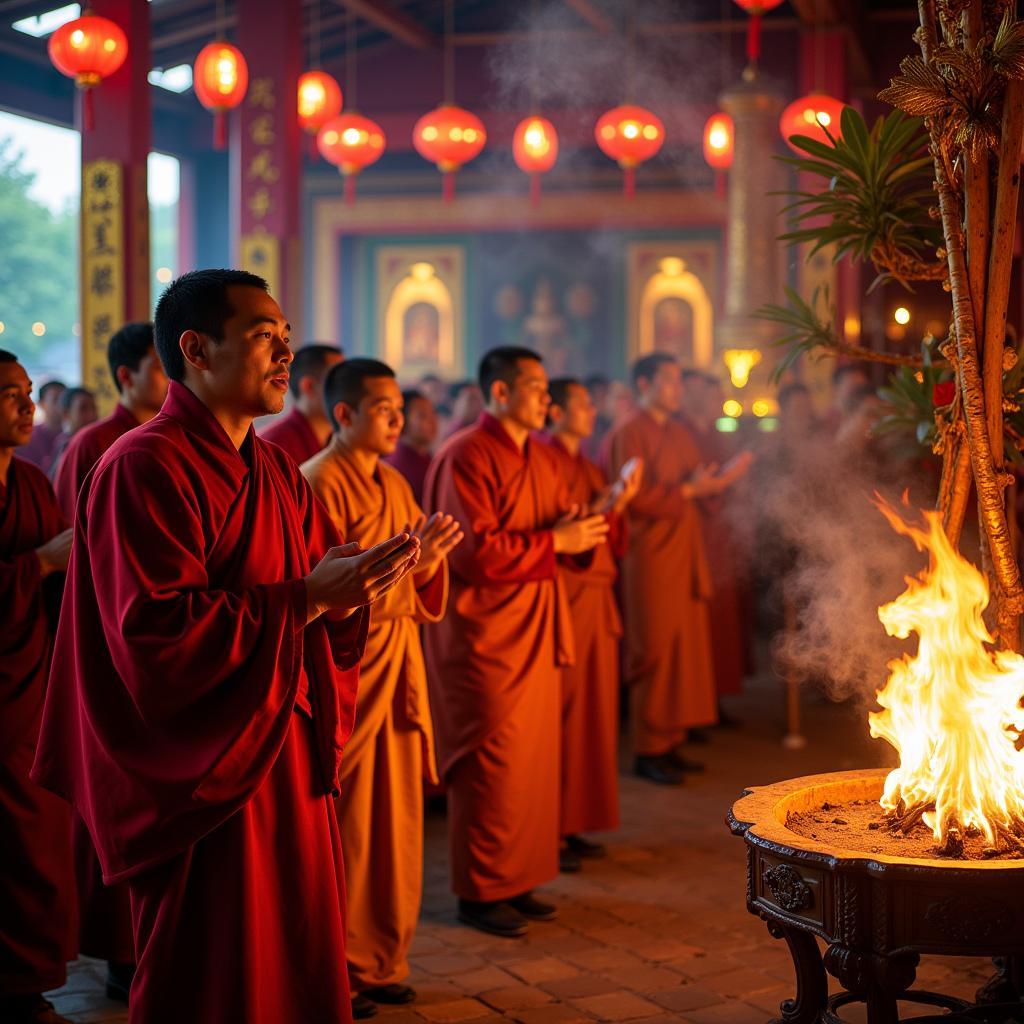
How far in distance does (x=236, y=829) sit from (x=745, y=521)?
5586mm

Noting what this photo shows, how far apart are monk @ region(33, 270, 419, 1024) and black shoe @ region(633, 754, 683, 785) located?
145 inches

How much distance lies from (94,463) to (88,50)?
4231mm

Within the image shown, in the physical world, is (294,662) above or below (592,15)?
below

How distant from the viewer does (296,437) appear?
4852 millimetres

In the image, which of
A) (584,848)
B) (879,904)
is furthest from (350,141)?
(879,904)

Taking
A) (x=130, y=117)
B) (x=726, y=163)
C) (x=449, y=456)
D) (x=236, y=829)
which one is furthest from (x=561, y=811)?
(x=726, y=163)

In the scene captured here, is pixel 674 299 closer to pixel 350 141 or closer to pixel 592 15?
pixel 592 15

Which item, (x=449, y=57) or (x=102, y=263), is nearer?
(x=102, y=263)

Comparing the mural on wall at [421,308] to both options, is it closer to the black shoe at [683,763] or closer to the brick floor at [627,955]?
the black shoe at [683,763]

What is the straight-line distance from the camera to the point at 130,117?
739 cm

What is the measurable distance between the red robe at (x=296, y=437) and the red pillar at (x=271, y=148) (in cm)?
400

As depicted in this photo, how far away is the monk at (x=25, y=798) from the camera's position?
135 inches

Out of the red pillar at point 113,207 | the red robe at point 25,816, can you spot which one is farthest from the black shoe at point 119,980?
the red pillar at point 113,207

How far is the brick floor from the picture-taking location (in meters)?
3.59
